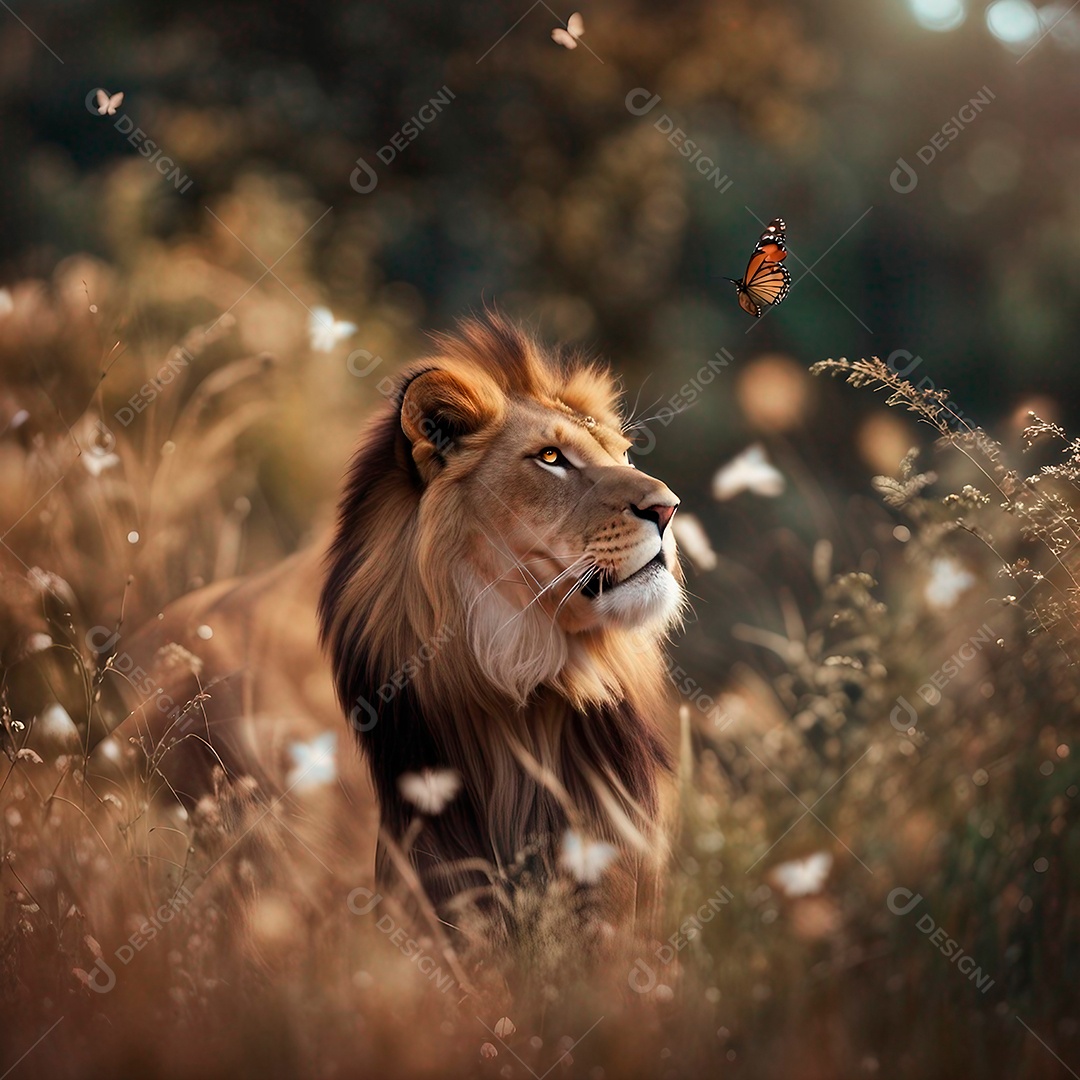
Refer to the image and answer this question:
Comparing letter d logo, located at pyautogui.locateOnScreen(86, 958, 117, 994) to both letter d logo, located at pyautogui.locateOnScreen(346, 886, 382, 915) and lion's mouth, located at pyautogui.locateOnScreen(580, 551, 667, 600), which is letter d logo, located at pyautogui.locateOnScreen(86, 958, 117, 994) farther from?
lion's mouth, located at pyautogui.locateOnScreen(580, 551, 667, 600)

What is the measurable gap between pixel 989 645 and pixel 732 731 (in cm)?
60

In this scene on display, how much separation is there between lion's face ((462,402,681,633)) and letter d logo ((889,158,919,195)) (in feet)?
11.2

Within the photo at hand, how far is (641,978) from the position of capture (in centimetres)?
248

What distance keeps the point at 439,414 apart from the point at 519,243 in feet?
10.5

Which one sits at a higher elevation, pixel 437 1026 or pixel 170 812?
pixel 437 1026

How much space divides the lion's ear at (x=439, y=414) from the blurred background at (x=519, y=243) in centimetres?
131

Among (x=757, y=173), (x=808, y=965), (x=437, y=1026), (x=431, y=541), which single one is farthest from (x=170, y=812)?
(x=757, y=173)

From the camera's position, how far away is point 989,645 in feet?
9.10

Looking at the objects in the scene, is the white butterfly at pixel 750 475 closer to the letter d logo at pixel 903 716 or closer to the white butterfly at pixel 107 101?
the letter d logo at pixel 903 716

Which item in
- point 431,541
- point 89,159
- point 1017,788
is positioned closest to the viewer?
point 1017,788

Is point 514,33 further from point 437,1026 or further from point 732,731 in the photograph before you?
point 437,1026

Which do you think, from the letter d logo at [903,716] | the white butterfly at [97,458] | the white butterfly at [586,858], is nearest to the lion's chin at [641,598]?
the white butterfly at [586,858]

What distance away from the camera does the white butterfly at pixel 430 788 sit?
10.2 ft

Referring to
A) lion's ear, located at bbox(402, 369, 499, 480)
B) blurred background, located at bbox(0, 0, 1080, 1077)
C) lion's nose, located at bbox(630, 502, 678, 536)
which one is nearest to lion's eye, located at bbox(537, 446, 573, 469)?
lion's ear, located at bbox(402, 369, 499, 480)
